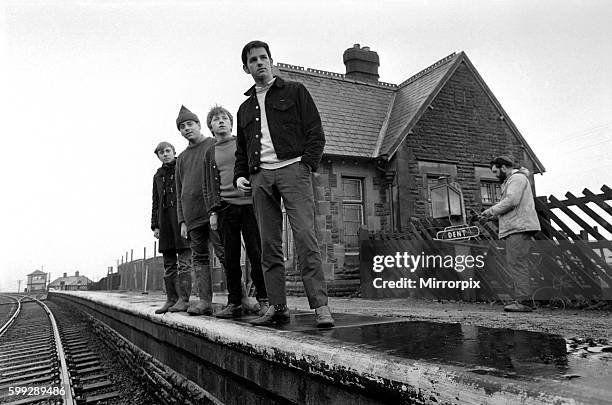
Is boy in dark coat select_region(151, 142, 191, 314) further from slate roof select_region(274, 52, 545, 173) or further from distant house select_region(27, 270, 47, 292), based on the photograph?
distant house select_region(27, 270, 47, 292)

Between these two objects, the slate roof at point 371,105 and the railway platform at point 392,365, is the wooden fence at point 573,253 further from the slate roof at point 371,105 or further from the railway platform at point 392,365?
the slate roof at point 371,105

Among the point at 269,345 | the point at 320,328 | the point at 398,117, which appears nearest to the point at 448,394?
the point at 269,345

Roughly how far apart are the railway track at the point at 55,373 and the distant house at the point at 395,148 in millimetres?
5920

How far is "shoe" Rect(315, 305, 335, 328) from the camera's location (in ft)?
9.49

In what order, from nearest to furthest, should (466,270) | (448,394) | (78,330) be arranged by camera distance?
(448,394), (466,270), (78,330)

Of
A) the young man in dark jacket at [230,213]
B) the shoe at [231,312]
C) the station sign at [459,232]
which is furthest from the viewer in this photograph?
the station sign at [459,232]

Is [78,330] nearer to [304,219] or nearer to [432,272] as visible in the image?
[432,272]

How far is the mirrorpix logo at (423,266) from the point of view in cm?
867

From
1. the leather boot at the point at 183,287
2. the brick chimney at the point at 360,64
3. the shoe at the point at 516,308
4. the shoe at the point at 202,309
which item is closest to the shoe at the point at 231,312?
the shoe at the point at 202,309

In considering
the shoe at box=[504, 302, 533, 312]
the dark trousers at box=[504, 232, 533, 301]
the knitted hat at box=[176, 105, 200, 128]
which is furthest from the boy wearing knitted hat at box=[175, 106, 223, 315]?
the shoe at box=[504, 302, 533, 312]

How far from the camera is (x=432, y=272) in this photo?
9.53m

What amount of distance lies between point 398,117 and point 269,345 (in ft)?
44.8

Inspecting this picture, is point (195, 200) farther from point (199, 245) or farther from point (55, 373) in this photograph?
point (55, 373)

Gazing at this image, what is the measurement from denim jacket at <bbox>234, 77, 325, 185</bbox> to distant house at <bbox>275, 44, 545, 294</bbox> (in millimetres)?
9033
